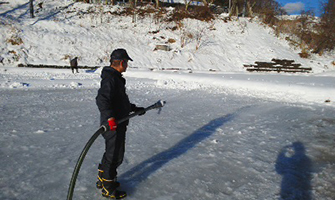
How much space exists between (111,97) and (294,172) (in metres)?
2.59

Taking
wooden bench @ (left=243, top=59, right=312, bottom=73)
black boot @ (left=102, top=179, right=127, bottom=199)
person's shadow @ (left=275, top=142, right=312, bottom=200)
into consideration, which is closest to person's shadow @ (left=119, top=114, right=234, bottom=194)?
black boot @ (left=102, top=179, right=127, bottom=199)

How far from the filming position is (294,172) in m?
2.78

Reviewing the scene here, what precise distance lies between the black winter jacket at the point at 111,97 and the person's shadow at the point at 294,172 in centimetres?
A: 205

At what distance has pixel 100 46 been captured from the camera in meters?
20.9

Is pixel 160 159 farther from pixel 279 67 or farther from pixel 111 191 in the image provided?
pixel 279 67

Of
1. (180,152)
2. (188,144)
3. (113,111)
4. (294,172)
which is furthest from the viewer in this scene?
(188,144)

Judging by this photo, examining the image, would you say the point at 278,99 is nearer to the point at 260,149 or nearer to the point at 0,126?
the point at 260,149

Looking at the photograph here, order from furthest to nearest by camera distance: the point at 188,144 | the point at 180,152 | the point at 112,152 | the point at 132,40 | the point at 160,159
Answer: the point at 132,40 < the point at 188,144 < the point at 180,152 < the point at 160,159 < the point at 112,152

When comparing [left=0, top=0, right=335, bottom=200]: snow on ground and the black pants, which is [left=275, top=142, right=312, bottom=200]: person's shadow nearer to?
[left=0, top=0, right=335, bottom=200]: snow on ground

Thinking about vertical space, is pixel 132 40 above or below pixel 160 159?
above

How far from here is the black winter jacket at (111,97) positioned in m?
2.13

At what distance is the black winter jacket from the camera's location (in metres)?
2.13

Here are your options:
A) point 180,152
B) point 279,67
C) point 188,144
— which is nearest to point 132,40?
point 279,67

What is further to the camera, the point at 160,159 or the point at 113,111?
the point at 160,159
